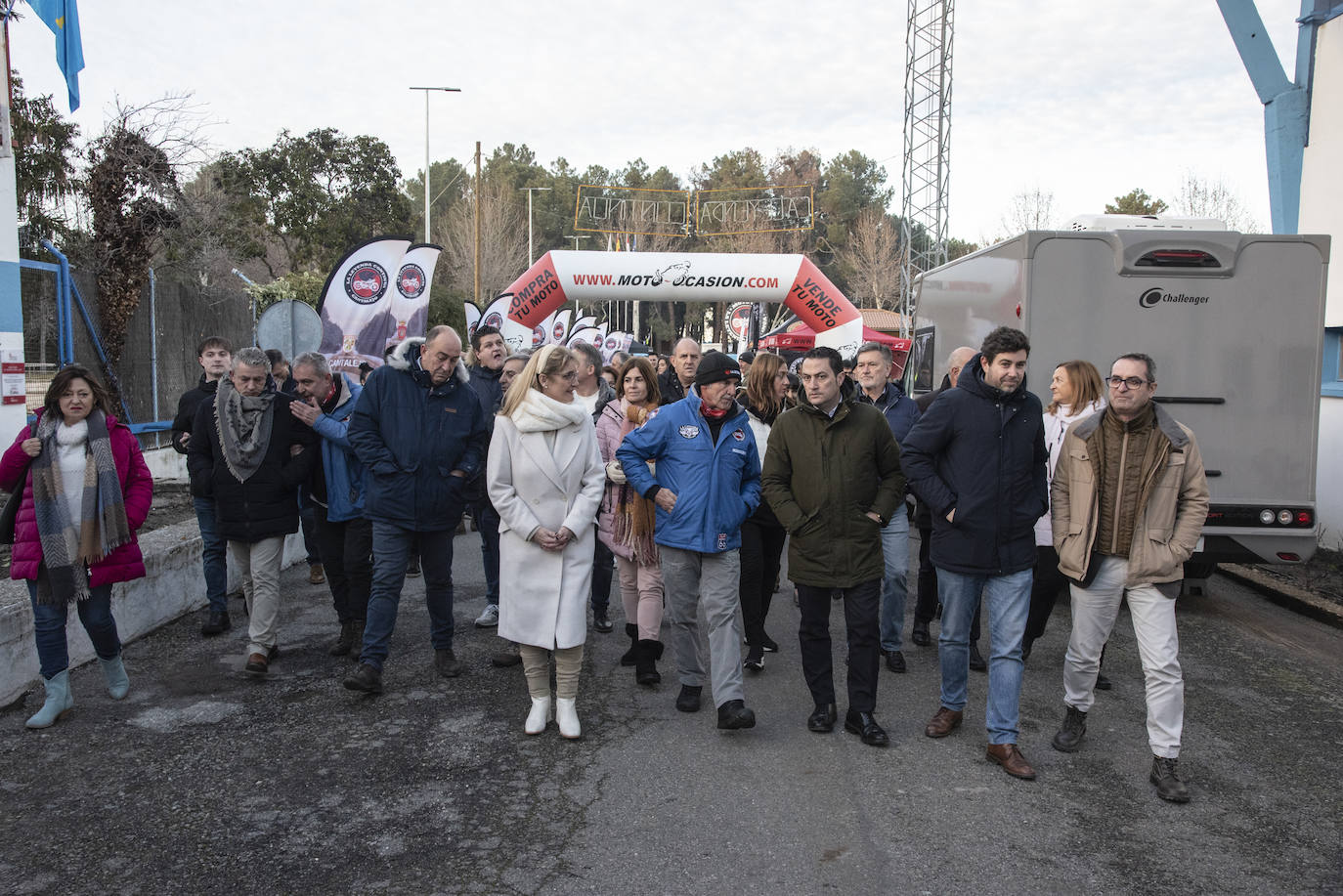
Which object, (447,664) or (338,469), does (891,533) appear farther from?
(338,469)

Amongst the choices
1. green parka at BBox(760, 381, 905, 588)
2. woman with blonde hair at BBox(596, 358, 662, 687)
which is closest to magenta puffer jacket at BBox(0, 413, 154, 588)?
Result: woman with blonde hair at BBox(596, 358, 662, 687)

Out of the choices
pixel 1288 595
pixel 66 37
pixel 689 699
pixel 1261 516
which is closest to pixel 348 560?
pixel 689 699

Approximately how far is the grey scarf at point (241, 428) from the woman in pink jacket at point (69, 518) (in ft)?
2.10

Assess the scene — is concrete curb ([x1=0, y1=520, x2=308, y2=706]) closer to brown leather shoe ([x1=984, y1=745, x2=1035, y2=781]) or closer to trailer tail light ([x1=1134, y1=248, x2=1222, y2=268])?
brown leather shoe ([x1=984, y1=745, x2=1035, y2=781])

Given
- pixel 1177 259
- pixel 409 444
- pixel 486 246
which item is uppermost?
pixel 486 246

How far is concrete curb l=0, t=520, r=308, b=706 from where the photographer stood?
5.16 meters

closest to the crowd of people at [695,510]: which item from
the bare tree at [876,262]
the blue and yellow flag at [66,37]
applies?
the blue and yellow flag at [66,37]

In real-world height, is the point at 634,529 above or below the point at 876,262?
below

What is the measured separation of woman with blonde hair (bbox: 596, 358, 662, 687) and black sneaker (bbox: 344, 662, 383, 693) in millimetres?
1428

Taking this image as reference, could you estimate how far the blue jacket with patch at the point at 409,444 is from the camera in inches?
214

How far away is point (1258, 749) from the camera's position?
16.0 ft

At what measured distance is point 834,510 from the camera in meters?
4.80

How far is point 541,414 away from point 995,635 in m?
2.39

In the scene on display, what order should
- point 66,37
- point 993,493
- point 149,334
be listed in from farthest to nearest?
point 149,334
point 66,37
point 993,493
